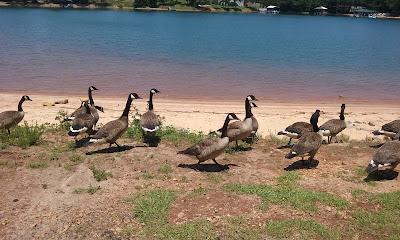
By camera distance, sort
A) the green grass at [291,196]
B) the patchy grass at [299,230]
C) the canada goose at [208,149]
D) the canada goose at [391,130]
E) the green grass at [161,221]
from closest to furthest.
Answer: the green grass at [161,221]
the patchy grass at [299,230]
the green grass at [291,196]
the canada goose at [208,149]
the canada goose at [391,130]

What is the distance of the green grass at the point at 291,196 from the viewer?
→ 8.44 metres

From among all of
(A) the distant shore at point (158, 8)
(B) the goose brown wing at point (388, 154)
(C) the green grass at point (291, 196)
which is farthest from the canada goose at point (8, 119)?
(A) the distant shore at point (158, 8)

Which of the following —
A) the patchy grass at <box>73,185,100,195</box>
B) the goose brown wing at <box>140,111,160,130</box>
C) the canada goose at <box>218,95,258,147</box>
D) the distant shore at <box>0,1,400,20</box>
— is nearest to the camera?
the patchy grass at <box>73,185,100,195</box>

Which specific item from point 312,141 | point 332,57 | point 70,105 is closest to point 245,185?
point 312,141

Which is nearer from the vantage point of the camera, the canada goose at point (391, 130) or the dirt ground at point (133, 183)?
the dirt ground at point (133, 183)

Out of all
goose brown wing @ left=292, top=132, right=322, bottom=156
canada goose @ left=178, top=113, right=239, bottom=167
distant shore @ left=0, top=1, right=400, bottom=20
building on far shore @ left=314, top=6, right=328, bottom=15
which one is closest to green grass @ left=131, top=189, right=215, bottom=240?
canada goose @ left=178, top=113, right=239, bottom=167

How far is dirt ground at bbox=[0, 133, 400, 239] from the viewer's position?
768 cm

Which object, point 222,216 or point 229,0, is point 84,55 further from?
point 229,0

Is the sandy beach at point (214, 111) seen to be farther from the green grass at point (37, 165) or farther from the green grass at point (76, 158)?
the green grass at point (37, 165)

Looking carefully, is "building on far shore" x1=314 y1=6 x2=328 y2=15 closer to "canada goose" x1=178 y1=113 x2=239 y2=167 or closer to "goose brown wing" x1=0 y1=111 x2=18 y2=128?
"goose brown wing" x1=0 y1=111 x2=18 y2=128

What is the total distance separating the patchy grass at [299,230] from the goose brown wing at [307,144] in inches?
116

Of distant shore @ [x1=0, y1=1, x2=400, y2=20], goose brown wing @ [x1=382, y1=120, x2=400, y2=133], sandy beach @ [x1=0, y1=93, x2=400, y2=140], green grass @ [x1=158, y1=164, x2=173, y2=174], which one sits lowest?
sandy beach @ [x1=0, y1=93, x2=400, y2=140]

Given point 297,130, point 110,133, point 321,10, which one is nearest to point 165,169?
point 110,133

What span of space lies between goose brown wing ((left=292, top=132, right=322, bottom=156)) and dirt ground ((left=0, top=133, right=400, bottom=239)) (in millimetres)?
482
